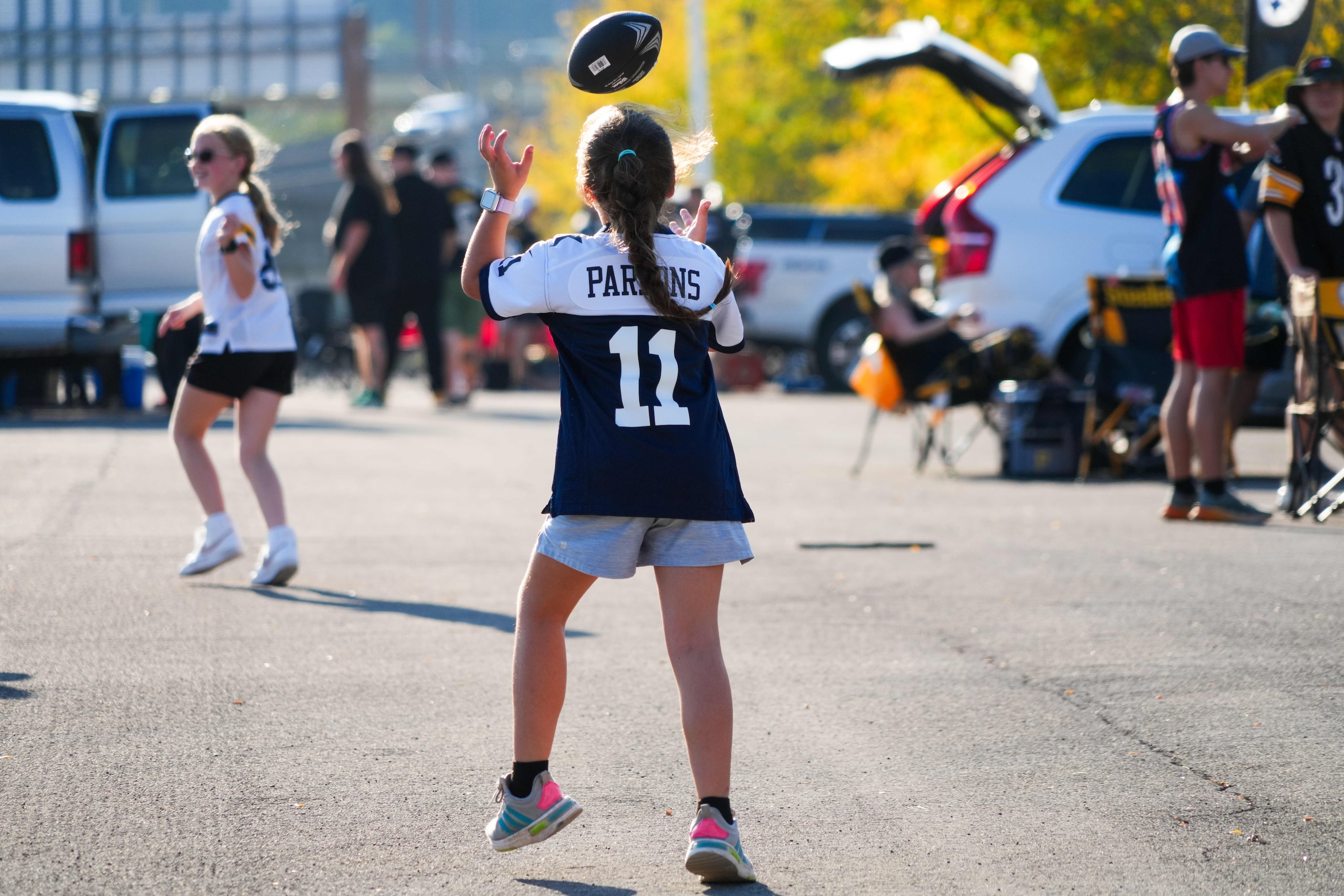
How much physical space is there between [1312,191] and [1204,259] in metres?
0.57

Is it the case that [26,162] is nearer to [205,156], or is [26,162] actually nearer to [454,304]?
[454,304]

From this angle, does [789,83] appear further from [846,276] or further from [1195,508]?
[1195,508]

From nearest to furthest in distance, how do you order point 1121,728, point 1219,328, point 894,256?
point 1121,728 → point 1219,328 → point 894,256

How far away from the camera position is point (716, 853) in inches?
127

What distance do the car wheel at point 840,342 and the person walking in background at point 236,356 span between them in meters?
13.2

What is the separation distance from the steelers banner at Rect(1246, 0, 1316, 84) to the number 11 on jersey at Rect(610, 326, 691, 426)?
7.17 metres

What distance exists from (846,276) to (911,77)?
21.5 feet

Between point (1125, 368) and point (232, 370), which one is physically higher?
point (232, 370)

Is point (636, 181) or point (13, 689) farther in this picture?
point (13, 689)

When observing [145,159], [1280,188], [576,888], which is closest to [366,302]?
[145,159]

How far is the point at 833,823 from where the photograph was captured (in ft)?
12.1

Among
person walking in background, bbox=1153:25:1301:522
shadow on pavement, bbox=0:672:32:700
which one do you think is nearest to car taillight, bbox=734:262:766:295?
person walking in background, bbox=1153:25:1301:522

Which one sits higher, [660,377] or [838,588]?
[660,377]

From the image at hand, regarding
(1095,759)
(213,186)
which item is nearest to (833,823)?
(1095,759)
